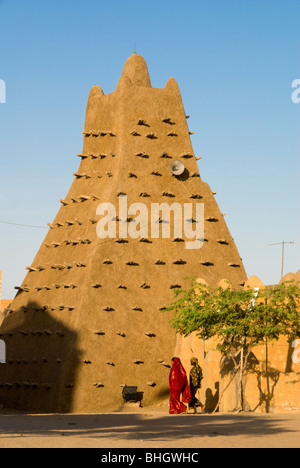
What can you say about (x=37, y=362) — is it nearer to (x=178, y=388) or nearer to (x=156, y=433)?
(x=178, y=388)

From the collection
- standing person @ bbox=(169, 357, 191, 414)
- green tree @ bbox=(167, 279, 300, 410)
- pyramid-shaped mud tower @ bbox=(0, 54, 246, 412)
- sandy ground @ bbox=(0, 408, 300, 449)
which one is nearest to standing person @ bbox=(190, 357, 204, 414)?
standing person @ bbox=(169, 357, 191, 414)

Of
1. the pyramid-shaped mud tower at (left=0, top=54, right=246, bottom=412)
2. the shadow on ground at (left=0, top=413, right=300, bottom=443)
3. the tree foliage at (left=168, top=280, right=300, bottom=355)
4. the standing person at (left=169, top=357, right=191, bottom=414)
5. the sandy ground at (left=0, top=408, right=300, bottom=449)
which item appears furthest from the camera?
the pyramid-shaped mud tower at (left=0, top=54, right=246, bottom=412)

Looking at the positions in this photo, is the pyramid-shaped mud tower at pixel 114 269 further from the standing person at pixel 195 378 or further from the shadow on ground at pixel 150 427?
the shadow on ground at pixel 150 427

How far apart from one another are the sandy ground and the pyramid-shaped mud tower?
367 inches

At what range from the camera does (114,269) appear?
32.4 m

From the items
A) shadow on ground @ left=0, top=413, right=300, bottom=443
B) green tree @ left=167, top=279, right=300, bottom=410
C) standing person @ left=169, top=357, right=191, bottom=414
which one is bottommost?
shadow on ground @ left=0, top=413, right=300, bottom=443

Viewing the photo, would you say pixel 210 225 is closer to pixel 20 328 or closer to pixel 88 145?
pixel 88 145

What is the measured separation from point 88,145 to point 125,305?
8572mm

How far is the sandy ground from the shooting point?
1388 cm

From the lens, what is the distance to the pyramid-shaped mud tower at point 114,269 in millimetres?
31156

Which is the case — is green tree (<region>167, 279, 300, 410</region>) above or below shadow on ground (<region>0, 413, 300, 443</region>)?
above

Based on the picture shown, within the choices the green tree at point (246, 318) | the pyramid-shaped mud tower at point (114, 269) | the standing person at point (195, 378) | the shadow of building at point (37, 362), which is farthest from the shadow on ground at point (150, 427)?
the pyramid-shaped mud tower at point (114, 269)

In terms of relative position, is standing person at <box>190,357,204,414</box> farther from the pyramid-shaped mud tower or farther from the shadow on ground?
the pyramid-shaped mud tower
